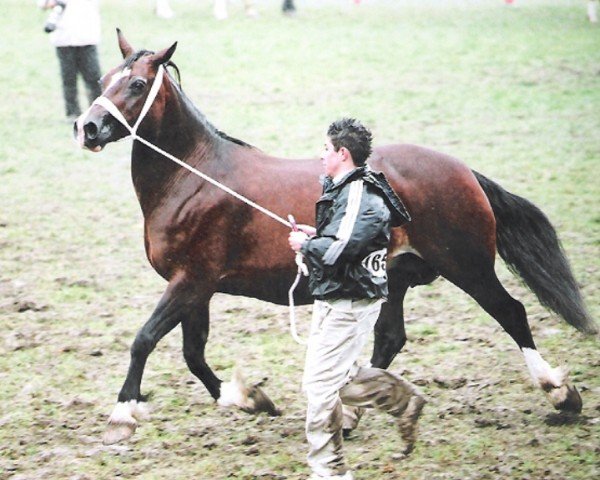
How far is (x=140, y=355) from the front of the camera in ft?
20.2

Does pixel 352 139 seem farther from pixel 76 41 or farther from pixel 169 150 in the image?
pixel 76 41

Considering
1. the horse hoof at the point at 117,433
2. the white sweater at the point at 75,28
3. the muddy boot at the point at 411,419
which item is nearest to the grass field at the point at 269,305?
the horse hoof at the point at 117,433

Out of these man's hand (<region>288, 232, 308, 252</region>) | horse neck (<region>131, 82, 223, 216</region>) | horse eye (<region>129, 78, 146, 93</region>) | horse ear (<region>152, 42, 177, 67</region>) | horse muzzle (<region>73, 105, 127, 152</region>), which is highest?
horse ear (<region>152, 42, 177, 67</region>)

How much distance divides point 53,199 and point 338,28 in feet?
37.3

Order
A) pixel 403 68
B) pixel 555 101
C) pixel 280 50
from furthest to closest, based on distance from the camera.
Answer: pixel 280 50 → pixel 403 68 → pixel 555 101

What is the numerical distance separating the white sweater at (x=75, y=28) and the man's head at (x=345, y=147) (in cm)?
984

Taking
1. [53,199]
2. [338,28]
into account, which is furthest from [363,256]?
[338,28]

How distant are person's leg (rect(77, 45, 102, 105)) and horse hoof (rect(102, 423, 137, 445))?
909 cm

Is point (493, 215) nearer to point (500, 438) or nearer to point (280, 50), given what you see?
point (500, 438)

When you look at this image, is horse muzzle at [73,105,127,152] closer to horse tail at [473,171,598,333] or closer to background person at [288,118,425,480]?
background person at [288,118,425,480]

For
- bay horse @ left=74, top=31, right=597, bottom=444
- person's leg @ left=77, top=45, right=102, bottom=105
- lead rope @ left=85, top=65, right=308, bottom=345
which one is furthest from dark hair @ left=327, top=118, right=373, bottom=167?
person's leg @ left=77, top=45, right=102, bottom=105

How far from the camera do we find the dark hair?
208 inches

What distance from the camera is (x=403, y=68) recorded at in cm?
1855

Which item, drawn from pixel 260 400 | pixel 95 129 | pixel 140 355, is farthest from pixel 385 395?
pixel 95 129
